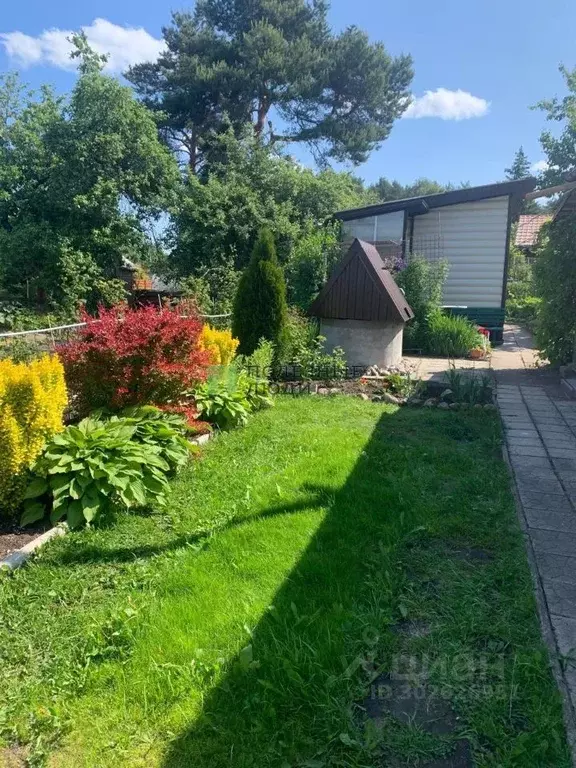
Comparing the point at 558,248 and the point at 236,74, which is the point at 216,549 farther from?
the point at 236,74

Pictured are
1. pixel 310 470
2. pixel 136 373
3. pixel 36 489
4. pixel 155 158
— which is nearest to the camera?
pixel 36 489

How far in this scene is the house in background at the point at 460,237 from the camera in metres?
12.6

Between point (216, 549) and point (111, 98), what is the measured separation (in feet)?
49.6

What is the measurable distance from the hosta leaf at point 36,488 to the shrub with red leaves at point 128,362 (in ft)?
3.89

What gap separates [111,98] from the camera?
46.2 ft

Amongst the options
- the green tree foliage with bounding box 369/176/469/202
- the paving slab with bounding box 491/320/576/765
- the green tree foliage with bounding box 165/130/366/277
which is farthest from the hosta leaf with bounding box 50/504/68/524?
the green tree foliage with bounding box 369/176/469/202

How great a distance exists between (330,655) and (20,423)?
249 centimetres

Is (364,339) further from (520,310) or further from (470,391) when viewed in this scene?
(520,310)

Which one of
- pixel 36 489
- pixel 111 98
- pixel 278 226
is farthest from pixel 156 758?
pixel 111 98

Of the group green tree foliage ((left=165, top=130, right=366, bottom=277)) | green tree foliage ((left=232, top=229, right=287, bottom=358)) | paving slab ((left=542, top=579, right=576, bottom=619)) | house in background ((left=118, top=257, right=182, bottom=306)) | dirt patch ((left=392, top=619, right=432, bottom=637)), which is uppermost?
green tree foliage ((left=165, top=130, right=366, bottom=277))

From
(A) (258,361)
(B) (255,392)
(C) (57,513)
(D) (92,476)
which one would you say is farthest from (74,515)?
(A) (258,361)

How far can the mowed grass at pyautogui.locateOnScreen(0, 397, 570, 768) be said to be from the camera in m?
1.67

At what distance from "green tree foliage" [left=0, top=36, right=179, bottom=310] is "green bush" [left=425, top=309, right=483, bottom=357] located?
8235 millimetres

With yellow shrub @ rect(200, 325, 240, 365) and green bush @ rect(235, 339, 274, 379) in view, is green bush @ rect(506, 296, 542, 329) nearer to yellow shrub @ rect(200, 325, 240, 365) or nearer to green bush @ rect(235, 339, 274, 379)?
green bush @ rect(235, 339, 274, 379)
